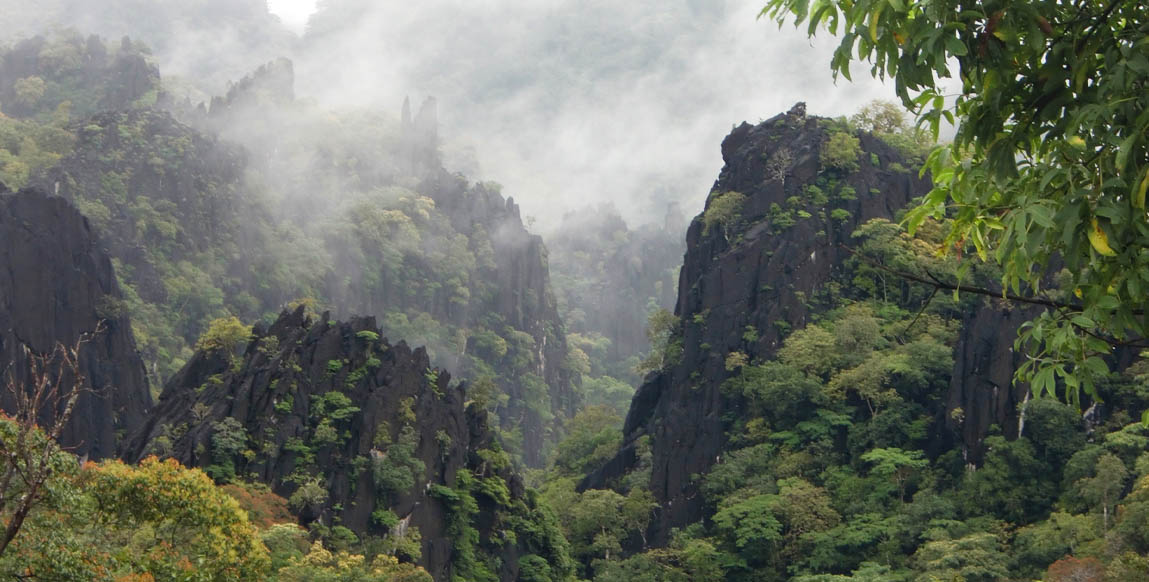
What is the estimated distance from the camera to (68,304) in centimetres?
6078


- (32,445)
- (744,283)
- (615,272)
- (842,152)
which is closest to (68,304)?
(744,283)

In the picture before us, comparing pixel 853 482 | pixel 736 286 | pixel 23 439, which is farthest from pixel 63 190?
pixel 23 439

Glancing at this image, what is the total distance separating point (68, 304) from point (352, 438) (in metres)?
23.0

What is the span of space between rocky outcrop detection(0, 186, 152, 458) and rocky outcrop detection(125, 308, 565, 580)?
26.8 ft

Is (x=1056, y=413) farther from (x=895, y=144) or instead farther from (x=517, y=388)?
(x=517, y=388)

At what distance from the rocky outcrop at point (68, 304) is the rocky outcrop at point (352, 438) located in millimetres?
8159

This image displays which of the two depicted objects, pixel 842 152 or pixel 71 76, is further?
pixel 71 76

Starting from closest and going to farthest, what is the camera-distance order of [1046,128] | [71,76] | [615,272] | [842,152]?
[1046,128] < [842,152] < [71,76] < [615,272]

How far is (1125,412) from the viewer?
39.8m

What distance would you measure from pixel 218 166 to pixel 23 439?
95113 millimetres

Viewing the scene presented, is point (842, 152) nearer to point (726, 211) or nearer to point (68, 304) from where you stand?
point (726, 211)

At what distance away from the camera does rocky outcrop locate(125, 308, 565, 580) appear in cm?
4259

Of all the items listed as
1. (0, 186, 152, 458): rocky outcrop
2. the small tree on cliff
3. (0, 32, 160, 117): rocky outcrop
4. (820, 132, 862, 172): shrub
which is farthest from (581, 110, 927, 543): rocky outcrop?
(0, 32, 160, 117): rocky outcrop

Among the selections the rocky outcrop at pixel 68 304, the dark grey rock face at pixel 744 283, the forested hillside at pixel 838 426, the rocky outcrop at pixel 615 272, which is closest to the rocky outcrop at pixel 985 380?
the forested hillside at pixel 838 426
